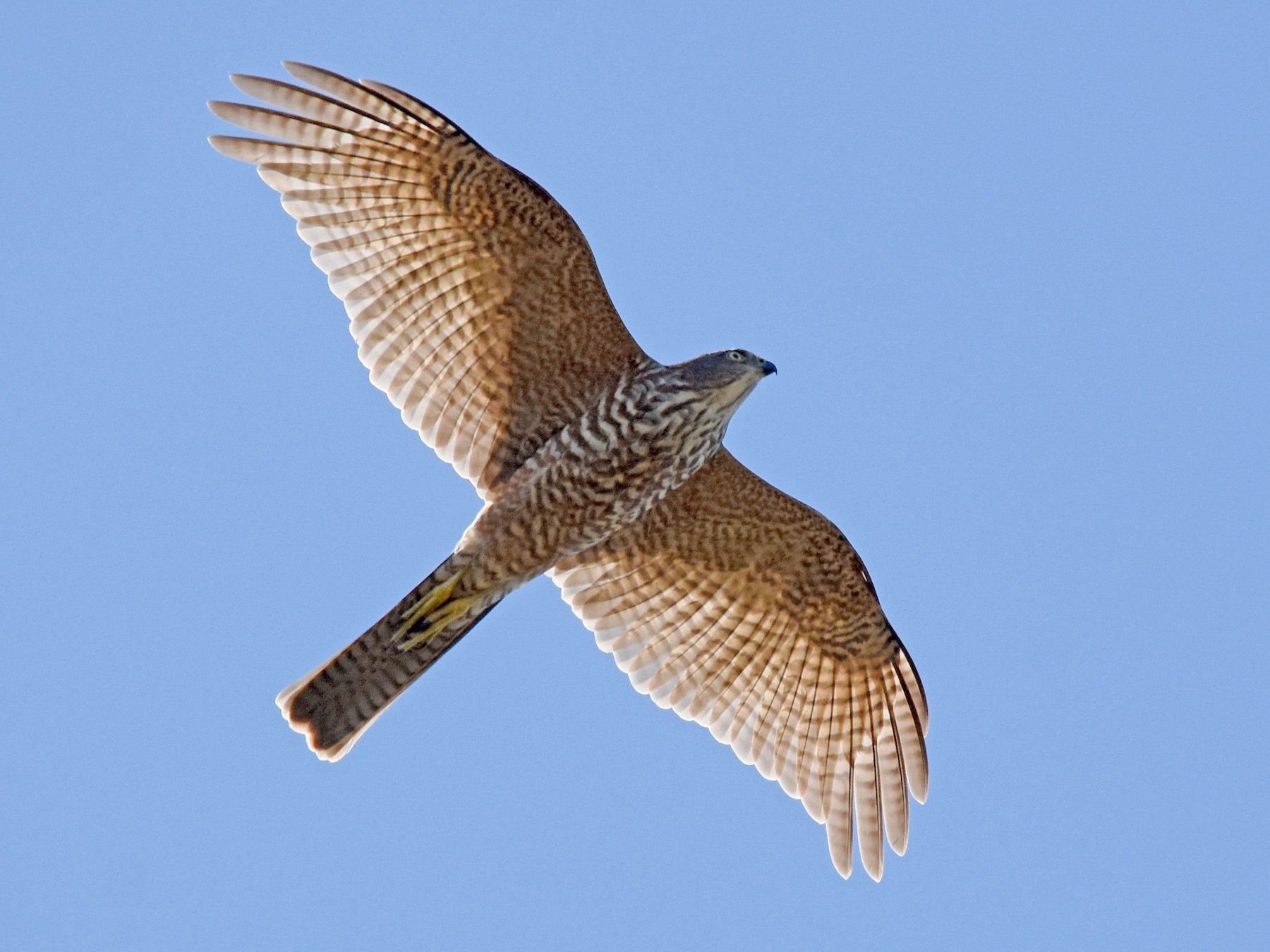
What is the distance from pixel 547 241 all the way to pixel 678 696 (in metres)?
3.40

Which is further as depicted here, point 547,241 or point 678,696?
point 678,696

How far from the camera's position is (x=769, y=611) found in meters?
12.9

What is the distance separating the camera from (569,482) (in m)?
11.7

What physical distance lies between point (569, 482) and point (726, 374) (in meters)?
1.23

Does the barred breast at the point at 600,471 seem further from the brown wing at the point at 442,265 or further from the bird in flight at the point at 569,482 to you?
the brown wing at the point at 442,265

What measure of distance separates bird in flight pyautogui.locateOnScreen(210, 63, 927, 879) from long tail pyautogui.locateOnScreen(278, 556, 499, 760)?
0.01m

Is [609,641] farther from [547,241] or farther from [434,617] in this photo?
[547,241]

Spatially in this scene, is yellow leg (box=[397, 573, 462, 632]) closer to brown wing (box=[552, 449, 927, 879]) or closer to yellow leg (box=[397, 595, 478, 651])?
yellow leg (box=[397, 595, 478, 651])

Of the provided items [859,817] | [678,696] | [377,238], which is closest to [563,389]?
[377,238]

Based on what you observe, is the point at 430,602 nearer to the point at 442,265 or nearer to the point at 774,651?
the point at 442,265

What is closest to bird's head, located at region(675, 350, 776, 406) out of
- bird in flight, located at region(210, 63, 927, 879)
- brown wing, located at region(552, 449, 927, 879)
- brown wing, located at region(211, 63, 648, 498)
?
bird in flight, located at region(210, 63, 927, 879)

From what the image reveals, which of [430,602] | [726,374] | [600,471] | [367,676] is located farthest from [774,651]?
[367,676]

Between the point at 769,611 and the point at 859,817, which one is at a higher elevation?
the point at 769,611

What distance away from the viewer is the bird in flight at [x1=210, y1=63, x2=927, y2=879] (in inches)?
452
